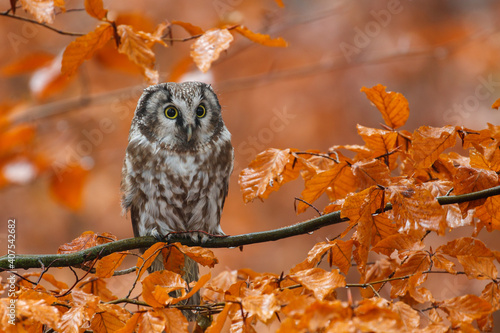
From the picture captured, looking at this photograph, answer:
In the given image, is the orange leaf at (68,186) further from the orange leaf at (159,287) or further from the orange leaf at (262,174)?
the orange leaf at (159,287)

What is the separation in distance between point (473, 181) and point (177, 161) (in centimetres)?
158

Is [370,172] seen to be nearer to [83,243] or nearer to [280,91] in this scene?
[83,243]

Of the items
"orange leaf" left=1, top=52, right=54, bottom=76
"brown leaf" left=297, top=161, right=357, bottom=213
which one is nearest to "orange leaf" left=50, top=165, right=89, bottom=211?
"orange leaf" left=1, top=52, right=54, bottom=76

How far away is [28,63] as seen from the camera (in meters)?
3.71

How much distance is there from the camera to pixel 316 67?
5.78m

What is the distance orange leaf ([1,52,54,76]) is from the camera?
3547 mm

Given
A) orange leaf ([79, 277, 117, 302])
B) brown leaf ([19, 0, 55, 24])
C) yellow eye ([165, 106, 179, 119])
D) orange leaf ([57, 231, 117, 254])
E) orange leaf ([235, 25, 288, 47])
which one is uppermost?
brown leaf ([19, 0, 55, 24])

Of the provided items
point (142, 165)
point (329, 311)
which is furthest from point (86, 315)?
point (142, 165)

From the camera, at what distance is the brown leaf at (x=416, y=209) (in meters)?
1.62

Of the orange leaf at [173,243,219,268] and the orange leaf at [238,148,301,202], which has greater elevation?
the orange leaf at [238,148,301,202]

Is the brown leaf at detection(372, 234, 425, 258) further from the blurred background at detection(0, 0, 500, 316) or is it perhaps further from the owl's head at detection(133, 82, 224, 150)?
the blurred background at detection(0, 0, 500, 316)

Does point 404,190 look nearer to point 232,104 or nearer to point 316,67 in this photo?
point 316,67

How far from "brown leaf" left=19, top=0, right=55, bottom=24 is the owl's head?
81cm

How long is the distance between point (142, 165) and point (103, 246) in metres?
0.90
